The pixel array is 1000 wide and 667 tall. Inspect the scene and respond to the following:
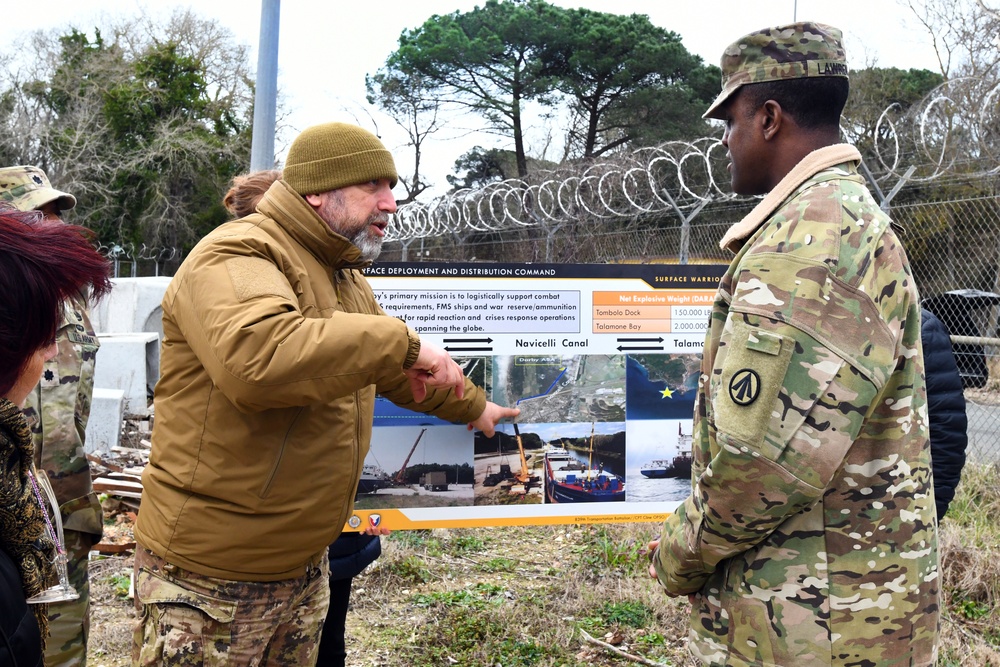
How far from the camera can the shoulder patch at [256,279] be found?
81.8 inches

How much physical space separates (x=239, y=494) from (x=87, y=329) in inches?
54.2

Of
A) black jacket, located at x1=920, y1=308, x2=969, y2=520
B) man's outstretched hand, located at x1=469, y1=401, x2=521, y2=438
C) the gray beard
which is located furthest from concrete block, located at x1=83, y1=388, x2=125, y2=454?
black jacket, located at x1=920, y1=308, x2=969, y2=520

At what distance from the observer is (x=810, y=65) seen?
6.42 ft

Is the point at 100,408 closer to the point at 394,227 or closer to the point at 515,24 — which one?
the point at 394,227

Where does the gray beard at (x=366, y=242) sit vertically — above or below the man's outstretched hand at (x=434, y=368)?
above

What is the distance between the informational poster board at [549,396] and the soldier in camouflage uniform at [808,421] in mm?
1680

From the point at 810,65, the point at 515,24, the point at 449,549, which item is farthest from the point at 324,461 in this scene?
the point at 515,24

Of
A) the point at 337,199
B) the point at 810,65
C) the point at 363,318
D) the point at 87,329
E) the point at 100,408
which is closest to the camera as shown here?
the point at 810,65

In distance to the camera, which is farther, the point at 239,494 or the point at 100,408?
A: the point at 100,408

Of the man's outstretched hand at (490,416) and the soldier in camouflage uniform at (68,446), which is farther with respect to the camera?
the man's outstretched hand at (490,416)

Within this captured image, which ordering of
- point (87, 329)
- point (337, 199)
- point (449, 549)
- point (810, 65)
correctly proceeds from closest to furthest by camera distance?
1. point (810, 65)
2. point (337, 199)
3. point (87, 329)
4. point (449, 549)

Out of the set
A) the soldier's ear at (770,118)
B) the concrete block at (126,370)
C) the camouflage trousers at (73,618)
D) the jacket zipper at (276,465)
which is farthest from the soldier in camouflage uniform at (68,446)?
the concrete block at (126,370)

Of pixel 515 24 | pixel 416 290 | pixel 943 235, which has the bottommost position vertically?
pixel 416 290

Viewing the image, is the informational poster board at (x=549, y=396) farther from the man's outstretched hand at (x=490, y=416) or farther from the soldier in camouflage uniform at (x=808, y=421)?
the soldier in camouflage uniform at (x=808, y=421)
